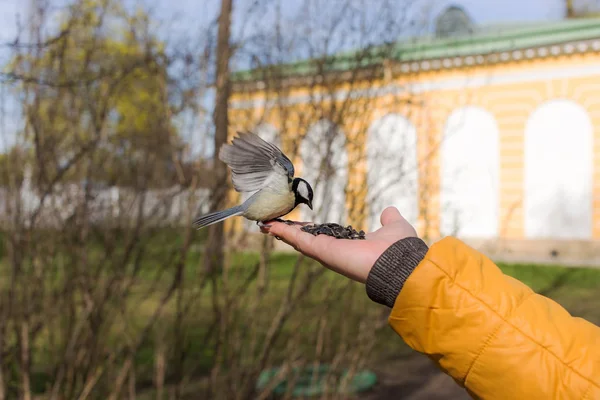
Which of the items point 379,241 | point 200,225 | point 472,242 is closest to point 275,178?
point 200,225

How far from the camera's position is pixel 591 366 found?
144 cm

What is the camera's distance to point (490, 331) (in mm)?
1476

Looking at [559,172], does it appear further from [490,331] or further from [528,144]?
[490,331]

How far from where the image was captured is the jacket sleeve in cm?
145

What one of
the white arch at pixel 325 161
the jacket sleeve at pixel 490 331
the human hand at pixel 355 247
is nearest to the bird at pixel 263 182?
the human hand at pixel 355 247

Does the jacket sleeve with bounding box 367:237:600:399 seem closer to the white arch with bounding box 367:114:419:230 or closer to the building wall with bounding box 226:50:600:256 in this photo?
the white arch with bounding box 367:114:419:230

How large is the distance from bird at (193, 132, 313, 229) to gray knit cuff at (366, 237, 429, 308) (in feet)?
1.84

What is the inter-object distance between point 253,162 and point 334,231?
1.22 ft

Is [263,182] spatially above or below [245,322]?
above

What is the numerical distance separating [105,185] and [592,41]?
1421 centimetres

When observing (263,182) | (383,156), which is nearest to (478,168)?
(383,156)

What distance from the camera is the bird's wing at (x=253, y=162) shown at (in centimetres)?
209

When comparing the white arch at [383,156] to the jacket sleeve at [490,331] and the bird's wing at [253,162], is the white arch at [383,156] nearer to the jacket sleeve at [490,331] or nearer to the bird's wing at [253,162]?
the bird's wing at [253,162]

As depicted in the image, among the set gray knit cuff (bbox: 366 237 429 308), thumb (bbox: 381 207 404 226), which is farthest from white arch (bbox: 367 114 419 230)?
gray knit cuff (bbox: 366 237 429 308)
